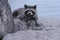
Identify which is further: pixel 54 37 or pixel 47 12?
pixel 47 12

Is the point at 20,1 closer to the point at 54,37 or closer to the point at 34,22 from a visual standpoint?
the point at 34,22

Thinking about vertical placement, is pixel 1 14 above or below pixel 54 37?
above

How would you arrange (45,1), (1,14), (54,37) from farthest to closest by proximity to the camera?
(45,1), (1,14), (54,37)

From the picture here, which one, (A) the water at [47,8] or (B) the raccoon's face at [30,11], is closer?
(B) the raccoon's face at [30,11]

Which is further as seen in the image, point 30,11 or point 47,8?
point 47,8

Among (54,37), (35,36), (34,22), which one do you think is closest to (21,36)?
(35,36)

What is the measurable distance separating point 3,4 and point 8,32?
46 cm

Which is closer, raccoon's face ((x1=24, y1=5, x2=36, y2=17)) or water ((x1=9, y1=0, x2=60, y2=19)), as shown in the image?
raccoon's face ((x1=24, y1=5, x2=36, y2=17))

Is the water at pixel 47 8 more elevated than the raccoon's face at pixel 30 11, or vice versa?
the raccoon's face at pixel 30 11

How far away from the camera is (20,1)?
10914mm

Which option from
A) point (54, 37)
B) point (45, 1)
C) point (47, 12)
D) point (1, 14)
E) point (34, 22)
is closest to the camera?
point (54, 37)

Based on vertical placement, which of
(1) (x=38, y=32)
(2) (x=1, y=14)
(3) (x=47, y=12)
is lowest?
(3) (x=47, y=12)

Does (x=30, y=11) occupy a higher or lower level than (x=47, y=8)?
higher

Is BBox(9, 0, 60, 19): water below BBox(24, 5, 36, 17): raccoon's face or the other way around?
below
